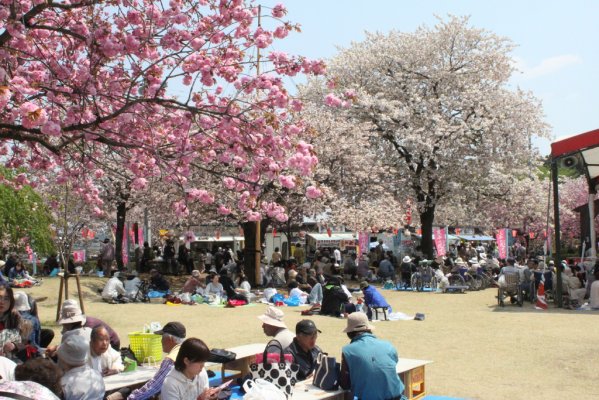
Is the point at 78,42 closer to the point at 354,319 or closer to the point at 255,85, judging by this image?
the point at 255,85

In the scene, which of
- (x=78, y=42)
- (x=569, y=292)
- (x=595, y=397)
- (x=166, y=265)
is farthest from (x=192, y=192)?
(x=166, y=265)

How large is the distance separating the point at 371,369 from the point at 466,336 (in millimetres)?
7003

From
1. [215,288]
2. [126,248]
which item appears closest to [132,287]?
[215,288]

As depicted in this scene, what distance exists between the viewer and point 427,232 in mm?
28625

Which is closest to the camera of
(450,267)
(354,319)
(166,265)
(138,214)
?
(354,319)

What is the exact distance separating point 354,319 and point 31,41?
17.1ft

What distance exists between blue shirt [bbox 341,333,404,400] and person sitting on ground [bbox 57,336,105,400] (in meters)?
1.98

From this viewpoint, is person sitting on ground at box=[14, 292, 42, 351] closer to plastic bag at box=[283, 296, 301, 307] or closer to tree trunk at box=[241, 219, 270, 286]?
plastic bag at box=[283, 296, 301, 307]

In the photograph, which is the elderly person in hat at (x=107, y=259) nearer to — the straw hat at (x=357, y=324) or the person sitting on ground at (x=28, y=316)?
the person sitting on ground at (x=28, y=316)

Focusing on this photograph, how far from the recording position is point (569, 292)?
52.5 feet

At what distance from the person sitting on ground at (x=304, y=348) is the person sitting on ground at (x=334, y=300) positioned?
28.7 ft

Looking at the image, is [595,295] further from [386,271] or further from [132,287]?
[132,287]

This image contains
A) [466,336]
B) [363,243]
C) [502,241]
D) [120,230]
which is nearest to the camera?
[466,336]

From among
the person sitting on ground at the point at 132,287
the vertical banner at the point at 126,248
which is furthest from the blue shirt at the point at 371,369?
the vertical banner at the point at 126,248
